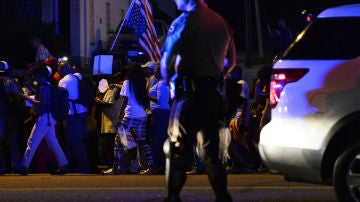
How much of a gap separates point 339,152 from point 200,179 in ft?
12.9

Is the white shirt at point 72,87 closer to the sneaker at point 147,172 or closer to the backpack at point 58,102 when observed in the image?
the backpack at point 58,102

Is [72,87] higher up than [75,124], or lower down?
higher up

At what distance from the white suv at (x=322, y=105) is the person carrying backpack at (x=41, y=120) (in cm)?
546

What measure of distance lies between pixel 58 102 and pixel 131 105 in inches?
44.3

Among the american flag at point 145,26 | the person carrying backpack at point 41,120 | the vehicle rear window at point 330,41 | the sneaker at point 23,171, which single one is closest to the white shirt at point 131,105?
the person carrying backpack at point 41,120

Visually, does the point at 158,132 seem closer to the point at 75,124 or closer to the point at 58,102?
the point at 75,124

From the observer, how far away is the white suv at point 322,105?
702 centimetres

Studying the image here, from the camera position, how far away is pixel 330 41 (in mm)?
7176

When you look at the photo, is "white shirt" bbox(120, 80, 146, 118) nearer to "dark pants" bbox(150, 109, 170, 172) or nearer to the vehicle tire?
"dark pants" bbox(150, 109, 170, 172)

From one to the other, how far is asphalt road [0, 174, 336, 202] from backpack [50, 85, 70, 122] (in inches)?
43.4

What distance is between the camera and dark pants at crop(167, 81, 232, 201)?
670 cm

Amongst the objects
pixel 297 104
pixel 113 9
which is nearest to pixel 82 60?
pixel 113 9

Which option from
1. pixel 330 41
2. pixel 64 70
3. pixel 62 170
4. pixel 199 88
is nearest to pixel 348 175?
pixel 330 41

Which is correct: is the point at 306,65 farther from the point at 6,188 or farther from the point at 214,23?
the point at 6,188
